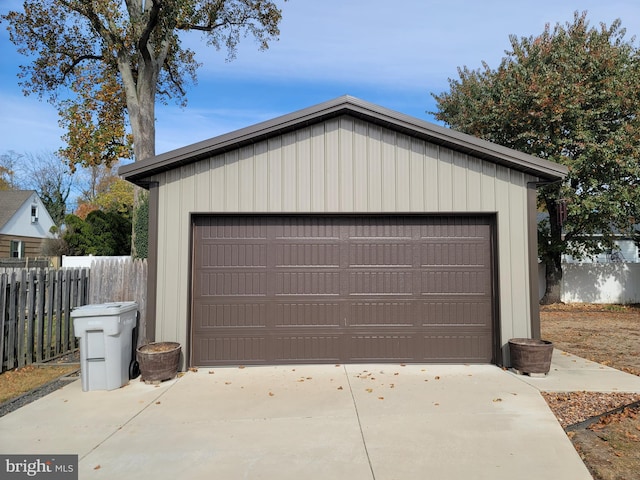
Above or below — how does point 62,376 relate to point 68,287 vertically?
below

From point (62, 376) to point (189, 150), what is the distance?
3.77m

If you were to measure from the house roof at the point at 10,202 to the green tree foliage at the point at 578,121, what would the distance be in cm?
2770

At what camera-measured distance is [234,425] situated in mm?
4203

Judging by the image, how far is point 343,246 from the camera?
6.69 meters

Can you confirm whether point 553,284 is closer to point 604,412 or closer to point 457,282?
point 457,282

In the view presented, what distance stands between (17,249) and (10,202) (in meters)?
3.08

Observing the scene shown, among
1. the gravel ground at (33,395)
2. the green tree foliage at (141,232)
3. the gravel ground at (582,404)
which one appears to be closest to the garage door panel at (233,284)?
the gravel ground at (33,395)

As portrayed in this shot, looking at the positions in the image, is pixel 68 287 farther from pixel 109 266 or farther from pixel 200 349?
→ pixel 200 349

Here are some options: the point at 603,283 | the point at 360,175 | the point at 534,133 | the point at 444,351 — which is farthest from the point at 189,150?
the point at 603,283

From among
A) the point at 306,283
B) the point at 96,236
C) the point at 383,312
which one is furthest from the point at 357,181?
the point at 96,236

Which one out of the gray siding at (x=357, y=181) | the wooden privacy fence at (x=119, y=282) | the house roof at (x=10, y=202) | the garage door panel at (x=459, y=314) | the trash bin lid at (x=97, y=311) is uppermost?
the house roof at (x=10, y=202)

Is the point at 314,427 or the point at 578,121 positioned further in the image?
the point at 578,121

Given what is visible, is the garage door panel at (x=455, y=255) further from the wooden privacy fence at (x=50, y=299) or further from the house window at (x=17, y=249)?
the house window at (x=17, y=249)

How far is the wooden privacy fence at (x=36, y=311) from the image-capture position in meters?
6.14
